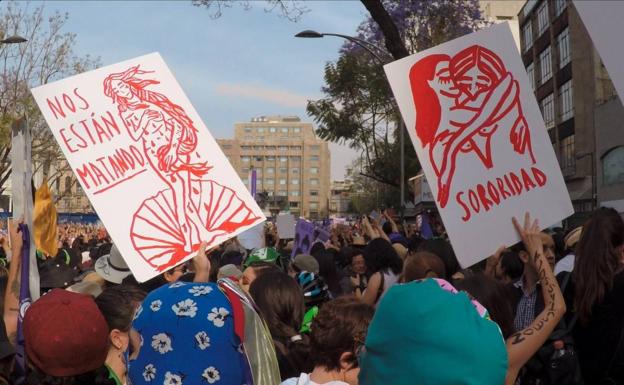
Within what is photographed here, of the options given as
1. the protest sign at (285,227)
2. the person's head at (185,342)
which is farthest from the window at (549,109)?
the person's head at (185,342)

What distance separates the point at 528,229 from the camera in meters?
3.79

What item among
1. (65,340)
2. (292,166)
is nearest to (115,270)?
(65,340)

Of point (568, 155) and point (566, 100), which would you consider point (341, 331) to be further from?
point (568, 155)

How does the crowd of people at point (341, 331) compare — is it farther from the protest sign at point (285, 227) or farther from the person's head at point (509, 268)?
the protest sign at point (285, 227)

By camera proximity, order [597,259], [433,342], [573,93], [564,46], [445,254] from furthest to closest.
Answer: [564,46], [573,93], [445,254], [597,259], [433,342]

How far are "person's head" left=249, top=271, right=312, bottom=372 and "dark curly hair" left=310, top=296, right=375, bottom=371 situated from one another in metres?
0.79

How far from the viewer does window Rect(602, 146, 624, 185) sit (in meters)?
31.9

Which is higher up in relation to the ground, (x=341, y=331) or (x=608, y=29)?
(x=608, y=29)

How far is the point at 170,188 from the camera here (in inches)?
165

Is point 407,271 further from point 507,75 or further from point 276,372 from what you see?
point 276,372

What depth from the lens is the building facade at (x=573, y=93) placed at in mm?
35188

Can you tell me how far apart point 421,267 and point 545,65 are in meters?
47.0

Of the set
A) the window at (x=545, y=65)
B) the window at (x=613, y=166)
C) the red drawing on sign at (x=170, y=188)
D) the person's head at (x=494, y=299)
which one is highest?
the window at (x=545, y=65)

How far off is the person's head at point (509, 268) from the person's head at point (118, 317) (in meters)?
2.88
